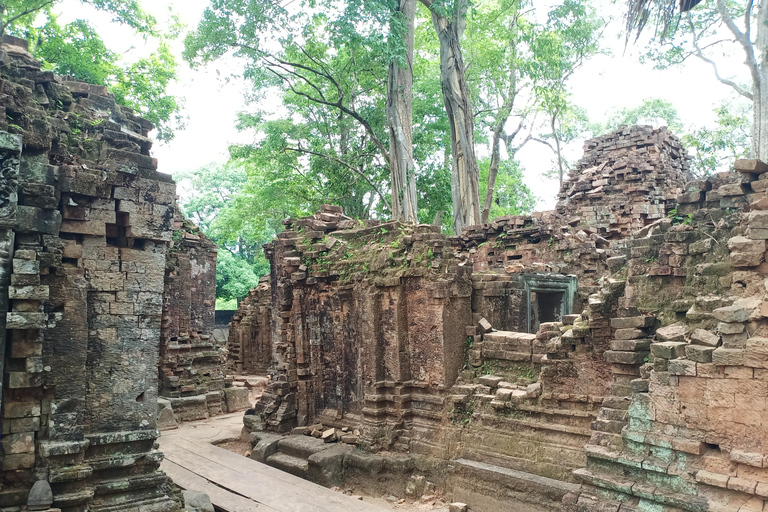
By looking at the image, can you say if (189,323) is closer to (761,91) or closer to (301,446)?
(301,446)

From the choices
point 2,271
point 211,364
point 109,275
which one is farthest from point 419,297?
point 211,364

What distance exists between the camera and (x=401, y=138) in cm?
1759

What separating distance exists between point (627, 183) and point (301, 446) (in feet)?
35.0

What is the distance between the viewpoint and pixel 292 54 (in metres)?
20.0

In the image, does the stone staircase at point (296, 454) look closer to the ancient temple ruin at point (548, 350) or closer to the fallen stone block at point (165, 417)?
the ancient temple ruin at point (548, 350)

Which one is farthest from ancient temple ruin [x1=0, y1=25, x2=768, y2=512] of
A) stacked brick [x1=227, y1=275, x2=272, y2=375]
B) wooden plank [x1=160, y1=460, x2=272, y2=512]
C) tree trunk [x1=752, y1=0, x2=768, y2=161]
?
stacked brick [x1=227, y1=275, x2=272, y2=375]

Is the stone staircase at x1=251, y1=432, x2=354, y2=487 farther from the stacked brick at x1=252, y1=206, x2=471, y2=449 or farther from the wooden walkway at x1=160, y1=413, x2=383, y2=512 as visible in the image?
the stacked brick at x1=252, y1=206, x2=471, y2=449

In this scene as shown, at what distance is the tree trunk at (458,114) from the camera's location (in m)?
16.9

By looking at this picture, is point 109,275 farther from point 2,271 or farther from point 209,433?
point 209,433

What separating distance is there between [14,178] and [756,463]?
276 inches

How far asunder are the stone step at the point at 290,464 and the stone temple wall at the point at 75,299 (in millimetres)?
3421

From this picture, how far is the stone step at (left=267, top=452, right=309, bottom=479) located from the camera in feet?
29.8

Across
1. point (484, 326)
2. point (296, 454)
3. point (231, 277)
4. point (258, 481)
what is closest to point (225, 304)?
point (231, 277)

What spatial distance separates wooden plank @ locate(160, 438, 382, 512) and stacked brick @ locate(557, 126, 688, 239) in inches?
361
